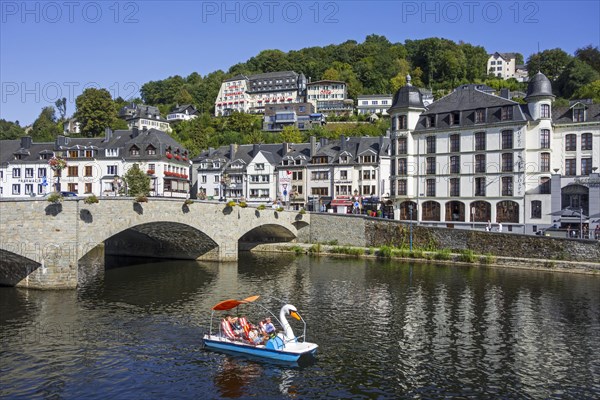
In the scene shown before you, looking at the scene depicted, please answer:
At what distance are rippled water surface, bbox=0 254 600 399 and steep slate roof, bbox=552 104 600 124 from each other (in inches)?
1009

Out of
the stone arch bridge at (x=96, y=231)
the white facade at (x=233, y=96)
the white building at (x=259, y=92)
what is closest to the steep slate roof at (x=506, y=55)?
the white building at (x=259, y=92)

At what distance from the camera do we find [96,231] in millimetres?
37500

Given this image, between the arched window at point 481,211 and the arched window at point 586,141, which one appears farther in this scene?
the arched window at point 481,211

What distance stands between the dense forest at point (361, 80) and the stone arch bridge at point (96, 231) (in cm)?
6496

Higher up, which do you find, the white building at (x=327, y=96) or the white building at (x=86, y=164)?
the white building at (x=327, y=96)

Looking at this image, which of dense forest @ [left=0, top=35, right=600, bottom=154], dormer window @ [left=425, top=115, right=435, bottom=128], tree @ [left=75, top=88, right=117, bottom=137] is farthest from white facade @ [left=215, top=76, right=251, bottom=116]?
dormer window @ [left=425, top=115, right=435, bottom=128]

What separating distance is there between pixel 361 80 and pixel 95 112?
293ft

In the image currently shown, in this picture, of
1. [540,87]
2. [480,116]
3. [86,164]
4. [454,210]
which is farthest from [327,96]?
[540,87]

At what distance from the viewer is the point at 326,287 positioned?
41125 mm

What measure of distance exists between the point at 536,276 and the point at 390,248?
639 inches

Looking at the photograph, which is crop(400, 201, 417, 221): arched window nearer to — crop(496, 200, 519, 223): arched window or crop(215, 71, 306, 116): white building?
crop(496, 200, 519, 223): arched window

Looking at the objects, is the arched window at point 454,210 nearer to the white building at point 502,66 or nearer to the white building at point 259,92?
the white building at point 259,92

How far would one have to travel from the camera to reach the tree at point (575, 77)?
120938 mm

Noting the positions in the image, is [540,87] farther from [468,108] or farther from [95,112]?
[95,112]
